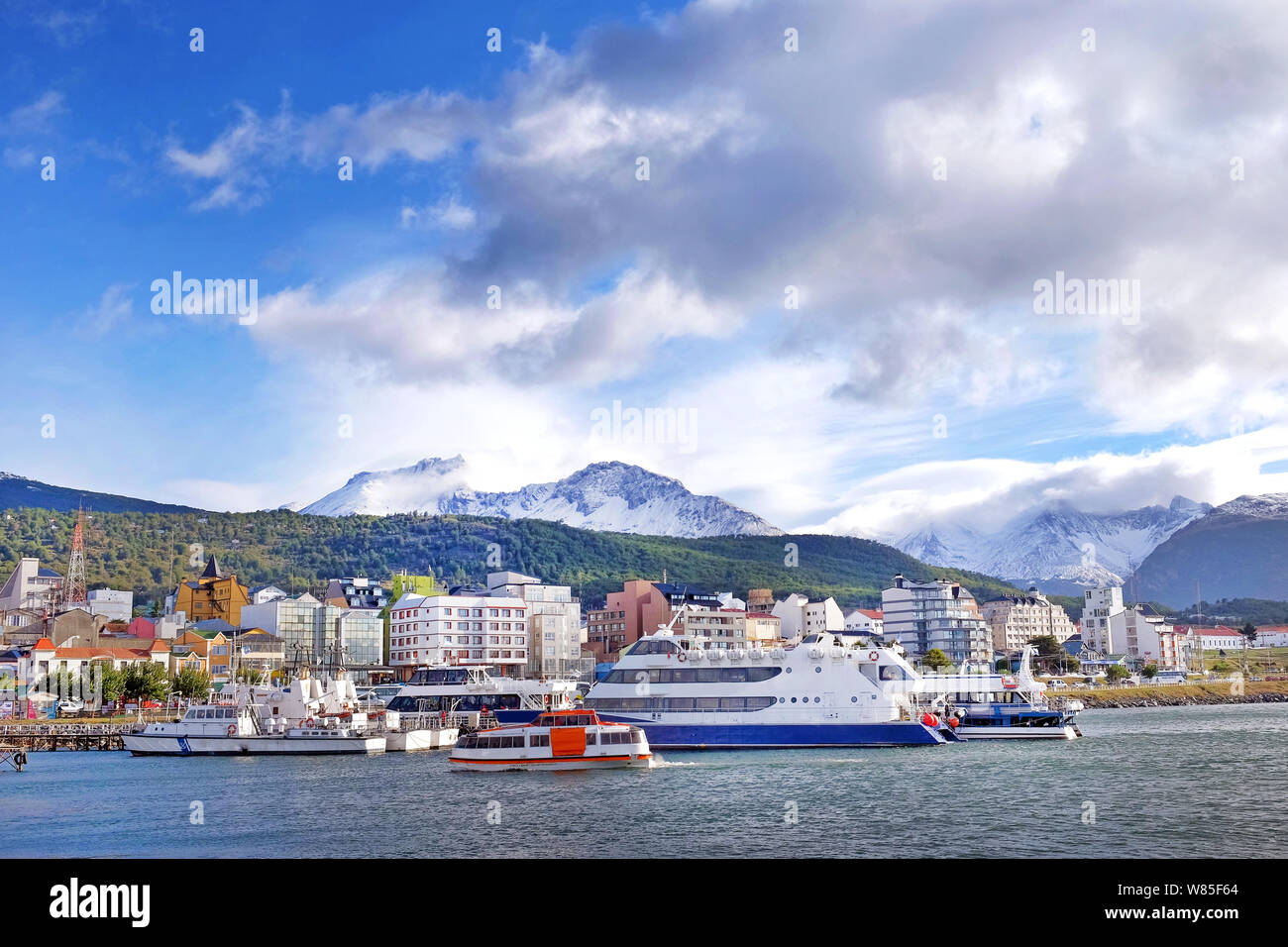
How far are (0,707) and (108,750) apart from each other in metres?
22.8

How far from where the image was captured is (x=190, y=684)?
263 feet

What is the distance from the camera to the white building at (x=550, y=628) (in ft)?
370

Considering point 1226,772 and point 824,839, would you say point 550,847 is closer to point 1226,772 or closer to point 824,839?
point 824,839

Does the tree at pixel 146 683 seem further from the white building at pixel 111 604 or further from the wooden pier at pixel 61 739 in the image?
the white building at pixel 111 604

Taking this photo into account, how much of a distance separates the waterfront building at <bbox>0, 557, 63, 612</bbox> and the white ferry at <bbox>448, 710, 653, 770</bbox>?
101985 mm

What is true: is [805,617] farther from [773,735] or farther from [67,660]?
[773,735]

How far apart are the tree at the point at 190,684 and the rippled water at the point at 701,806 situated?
2915 cm

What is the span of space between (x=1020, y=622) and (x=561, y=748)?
403 ft

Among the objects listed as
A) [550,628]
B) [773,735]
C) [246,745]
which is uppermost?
[550,628]

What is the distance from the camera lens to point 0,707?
77.9 metres

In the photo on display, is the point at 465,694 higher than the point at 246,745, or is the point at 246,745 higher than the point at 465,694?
the point at 465,694

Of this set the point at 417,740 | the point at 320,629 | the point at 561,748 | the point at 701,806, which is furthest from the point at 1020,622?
the point at 701,806

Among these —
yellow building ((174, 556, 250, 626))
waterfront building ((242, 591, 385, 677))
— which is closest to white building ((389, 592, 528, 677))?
waterfront building ((242, 591, 385, 677))
